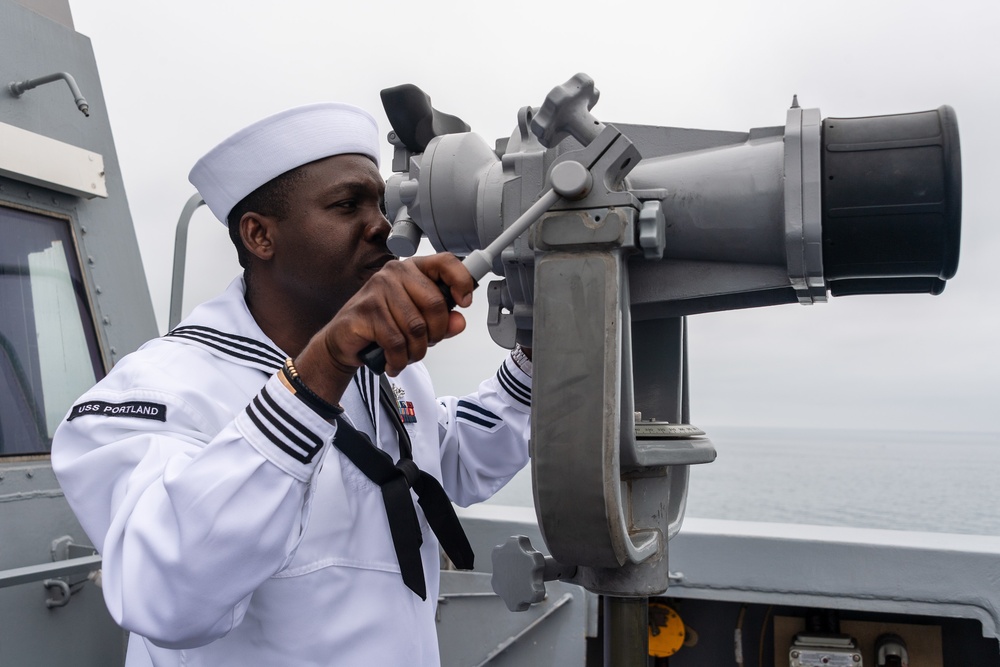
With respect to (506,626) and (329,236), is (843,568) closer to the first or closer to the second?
(506,626)

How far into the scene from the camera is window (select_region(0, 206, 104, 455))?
2414mm

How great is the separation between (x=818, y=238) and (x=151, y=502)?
0.92m

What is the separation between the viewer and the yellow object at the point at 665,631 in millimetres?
2781

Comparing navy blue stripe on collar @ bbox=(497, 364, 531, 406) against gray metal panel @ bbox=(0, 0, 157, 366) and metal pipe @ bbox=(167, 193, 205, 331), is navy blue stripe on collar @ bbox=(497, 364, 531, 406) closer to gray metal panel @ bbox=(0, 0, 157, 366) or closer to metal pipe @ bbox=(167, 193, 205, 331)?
metal pipe @ bbox=(167, 193, 205, 331)

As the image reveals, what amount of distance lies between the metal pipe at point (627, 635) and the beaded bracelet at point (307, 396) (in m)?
0.48

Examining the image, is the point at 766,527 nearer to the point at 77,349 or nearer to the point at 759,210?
the point at 759,210

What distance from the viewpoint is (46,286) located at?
2.60 m

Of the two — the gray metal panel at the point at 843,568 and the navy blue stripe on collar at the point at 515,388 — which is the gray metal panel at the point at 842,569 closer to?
the gray metal panel at the point at 843,568

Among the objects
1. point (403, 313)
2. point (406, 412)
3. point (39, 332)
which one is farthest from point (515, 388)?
point (39, 332)

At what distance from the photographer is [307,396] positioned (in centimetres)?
115

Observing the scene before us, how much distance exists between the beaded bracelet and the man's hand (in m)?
0.07

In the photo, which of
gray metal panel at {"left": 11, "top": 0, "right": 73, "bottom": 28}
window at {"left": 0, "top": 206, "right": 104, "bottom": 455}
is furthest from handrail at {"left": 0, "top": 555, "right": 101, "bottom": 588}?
gray metal panel at {"left": 11, "top": 0, "right": 73, "bottom": 28}

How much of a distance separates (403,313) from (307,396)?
0.63 feet

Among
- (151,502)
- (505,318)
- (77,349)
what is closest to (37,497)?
(77,349)
